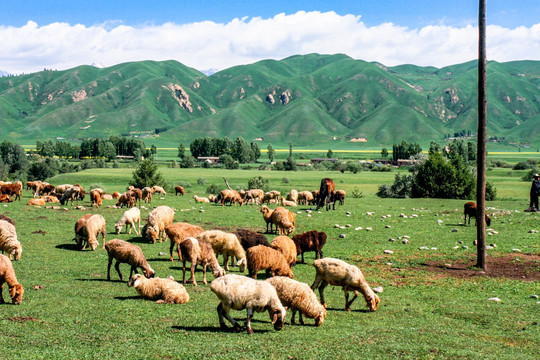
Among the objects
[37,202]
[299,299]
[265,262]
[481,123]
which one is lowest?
[37,202]

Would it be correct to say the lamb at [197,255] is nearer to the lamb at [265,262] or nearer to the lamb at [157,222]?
the lamb at [265,262]

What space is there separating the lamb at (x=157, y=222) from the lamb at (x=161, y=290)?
10582mm

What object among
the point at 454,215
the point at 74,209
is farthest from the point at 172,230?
the point at 454,215

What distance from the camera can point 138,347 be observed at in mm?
10625

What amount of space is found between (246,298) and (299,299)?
171cm

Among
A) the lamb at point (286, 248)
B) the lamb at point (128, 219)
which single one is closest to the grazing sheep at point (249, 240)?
the lamb at point (286, 248)

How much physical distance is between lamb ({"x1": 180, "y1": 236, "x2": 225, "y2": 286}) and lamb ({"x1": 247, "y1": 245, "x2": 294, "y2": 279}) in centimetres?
121

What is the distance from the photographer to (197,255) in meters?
17.1

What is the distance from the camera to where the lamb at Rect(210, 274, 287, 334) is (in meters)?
11.7

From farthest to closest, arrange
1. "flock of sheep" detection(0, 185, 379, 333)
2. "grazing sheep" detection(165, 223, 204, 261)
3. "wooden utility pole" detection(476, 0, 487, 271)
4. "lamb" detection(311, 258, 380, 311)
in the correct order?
"wooden utility pole" detection(476, 0, 487, 271) < "grazing sheep" detection(165, 223, 204, 261) < "lamb" detection(311, 258, 380, 311) < "flock of sheep" detection(0, 185, 379, 333)

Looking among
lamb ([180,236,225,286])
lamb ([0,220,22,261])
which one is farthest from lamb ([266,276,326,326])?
lamb ([0,220,22,261])

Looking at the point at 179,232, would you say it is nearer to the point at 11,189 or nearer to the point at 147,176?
the point at 11,189

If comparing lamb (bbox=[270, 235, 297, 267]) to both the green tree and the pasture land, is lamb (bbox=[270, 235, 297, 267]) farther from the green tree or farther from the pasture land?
the green tree

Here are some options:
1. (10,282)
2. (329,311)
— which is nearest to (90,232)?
(10,282)
